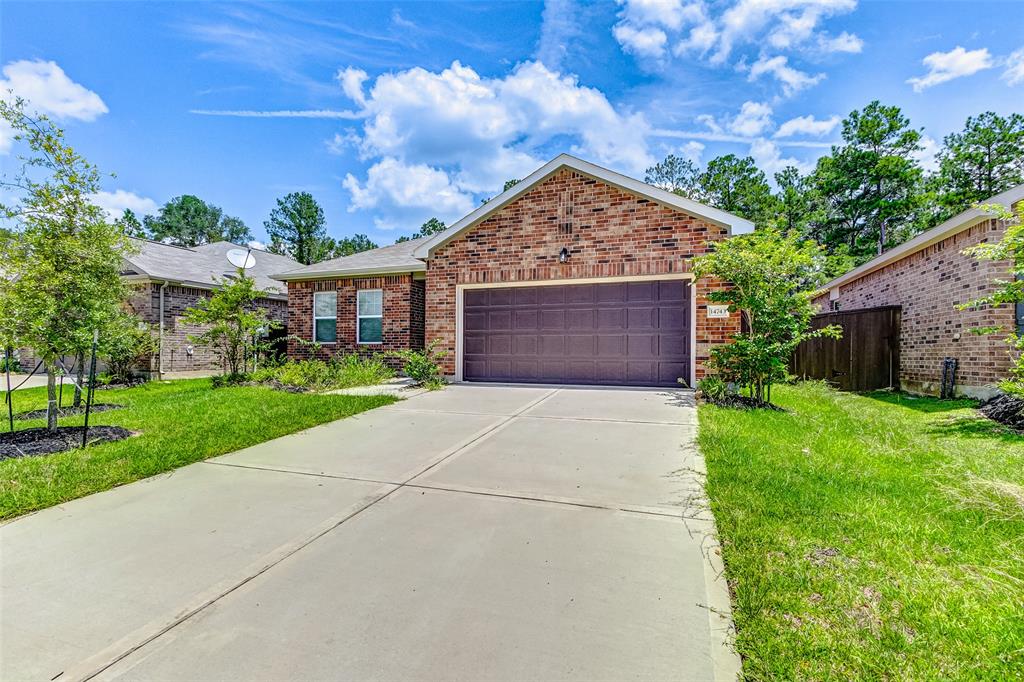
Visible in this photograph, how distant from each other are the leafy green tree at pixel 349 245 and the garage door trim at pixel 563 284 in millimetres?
29167

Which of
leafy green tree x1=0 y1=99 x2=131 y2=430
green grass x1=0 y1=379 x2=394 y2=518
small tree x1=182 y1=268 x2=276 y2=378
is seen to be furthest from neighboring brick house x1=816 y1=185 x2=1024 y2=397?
small tree x1=182 y1=268 x2=276 y2=378

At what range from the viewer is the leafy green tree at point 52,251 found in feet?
16.2

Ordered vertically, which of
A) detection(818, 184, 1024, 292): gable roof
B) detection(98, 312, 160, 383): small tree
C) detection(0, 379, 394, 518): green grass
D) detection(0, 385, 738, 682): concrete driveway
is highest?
detection(818, 184, 1024, 292): gable roof

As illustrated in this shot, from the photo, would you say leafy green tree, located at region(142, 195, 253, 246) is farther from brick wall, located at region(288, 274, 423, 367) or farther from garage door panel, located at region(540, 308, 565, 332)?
garage door panel, located at region(540, 308, 565, 332)

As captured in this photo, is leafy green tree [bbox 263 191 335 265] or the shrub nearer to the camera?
the shrub

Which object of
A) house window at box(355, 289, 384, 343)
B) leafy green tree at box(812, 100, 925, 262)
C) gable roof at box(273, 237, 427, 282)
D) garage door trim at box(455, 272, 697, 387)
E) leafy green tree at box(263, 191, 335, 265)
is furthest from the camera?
leafy green tree at box(263, 191, 335, 265)

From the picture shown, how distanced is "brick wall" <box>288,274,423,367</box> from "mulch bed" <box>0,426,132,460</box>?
6766 mm

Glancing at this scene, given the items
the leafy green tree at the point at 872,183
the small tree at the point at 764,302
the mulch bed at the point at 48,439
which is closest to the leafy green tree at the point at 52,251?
the mulch bed at the point at 48,439

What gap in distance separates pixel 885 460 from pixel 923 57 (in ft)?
38.3

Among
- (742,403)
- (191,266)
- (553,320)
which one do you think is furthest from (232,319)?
(742,403)

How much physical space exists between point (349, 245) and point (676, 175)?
28.5 metres

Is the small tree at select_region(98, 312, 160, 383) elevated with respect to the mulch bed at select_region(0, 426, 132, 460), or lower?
elevated

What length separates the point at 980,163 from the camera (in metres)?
23.5

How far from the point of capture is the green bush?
1000cm
